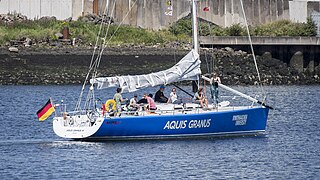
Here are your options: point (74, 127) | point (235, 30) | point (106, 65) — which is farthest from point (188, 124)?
point (235, 30)

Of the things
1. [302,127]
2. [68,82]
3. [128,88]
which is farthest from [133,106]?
[68,82]

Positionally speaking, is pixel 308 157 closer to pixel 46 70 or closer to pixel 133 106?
pixel 133 106

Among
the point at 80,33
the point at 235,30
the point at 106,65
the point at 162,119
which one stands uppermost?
the point at 235,30

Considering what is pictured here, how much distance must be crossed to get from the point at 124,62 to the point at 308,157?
34.7m

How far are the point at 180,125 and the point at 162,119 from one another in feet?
2.76

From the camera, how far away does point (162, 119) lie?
124 ft

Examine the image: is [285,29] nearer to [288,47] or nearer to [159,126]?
[288,47]

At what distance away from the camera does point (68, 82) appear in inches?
2689

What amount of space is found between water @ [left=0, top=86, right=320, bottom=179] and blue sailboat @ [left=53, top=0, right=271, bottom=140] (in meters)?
0.37

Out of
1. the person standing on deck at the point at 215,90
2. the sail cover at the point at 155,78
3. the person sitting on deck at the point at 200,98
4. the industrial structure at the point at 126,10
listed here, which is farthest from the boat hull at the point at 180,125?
the industrial structure at the point at 126,10

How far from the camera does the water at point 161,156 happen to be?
32531mm

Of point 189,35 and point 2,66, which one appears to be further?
point 189,35

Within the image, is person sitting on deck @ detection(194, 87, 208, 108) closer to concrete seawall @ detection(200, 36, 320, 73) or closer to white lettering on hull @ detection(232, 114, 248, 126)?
white lettering on hull @ detection(232, 114, 248, 126)

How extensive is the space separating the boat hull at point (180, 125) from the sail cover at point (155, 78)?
6.05 ft
